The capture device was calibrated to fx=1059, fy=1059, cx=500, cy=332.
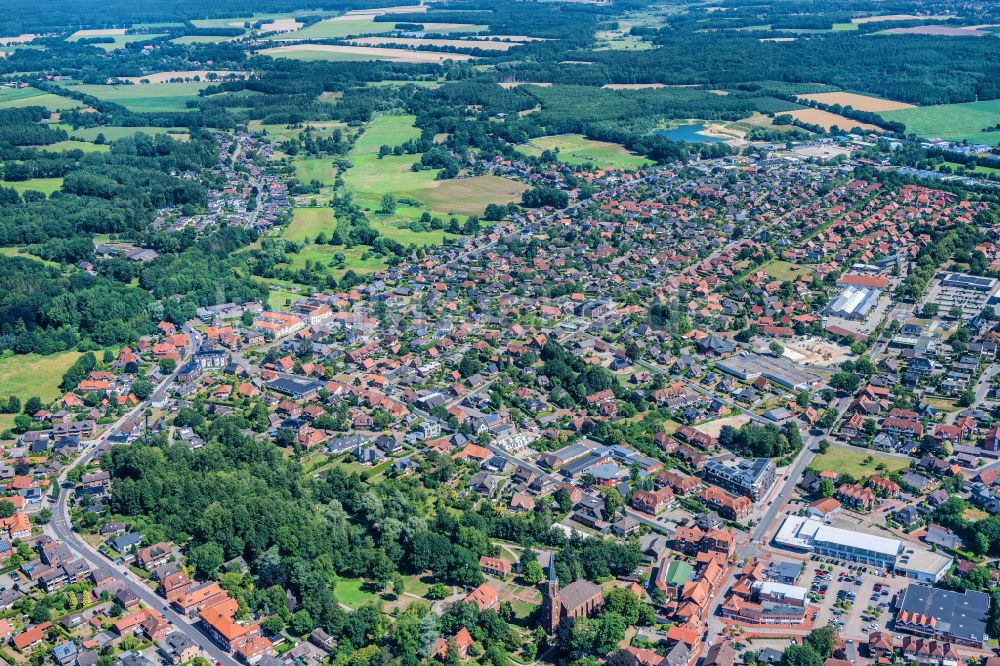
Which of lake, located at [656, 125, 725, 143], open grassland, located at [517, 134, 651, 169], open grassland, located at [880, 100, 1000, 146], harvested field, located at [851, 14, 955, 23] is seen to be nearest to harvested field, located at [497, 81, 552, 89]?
open grassland, located at [517, 134, 651, 169]

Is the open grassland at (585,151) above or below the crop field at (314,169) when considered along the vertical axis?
below

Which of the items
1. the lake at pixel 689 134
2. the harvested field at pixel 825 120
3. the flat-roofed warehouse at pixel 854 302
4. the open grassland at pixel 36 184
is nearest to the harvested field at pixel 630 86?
the lake at pixel 689 134

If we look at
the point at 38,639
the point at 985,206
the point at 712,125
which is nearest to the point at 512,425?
the point at 38,639

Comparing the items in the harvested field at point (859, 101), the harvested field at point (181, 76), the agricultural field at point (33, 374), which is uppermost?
the harvested field at point (181, 76)

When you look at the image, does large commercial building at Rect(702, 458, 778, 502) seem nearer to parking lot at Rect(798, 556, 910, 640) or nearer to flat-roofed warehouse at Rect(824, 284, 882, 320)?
parking lot at Rect(798, 556, 910, 640)

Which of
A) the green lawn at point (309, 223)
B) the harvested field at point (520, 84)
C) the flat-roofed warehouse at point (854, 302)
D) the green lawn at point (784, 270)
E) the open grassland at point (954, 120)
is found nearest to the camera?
the flat-roofed warehouse at point (854, 302)

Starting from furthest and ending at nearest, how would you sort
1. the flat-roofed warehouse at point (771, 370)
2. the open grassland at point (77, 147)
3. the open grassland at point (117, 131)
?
1. the open grassland at point (117, 131)
2. the open grassland at point (77, 147)
3. the flat-roofed warehouse at point (771, 370)

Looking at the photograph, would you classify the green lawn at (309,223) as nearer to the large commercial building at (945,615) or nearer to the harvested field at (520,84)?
the large commercial building at (945,615)

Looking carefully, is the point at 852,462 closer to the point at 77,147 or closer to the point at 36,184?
the point at 36,184
